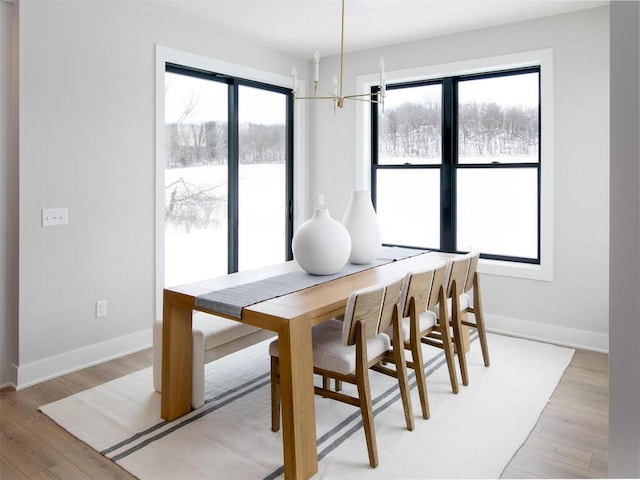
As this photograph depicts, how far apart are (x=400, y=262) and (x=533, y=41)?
83.3 inches

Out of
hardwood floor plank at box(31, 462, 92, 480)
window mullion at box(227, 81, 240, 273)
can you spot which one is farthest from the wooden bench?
window mullion at box(227, 81, 240, 273)

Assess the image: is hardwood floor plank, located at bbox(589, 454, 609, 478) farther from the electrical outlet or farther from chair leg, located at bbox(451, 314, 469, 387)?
the electrical outlet

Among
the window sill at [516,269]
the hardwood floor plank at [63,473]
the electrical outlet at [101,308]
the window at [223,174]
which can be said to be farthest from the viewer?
the window at [223,174]

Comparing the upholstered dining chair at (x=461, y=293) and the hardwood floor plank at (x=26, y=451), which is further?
the upholstered dining chair at (x=461, y=293)

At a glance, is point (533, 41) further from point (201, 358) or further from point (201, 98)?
point (201, 358)

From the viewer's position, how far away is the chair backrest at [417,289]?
2492 millimetres

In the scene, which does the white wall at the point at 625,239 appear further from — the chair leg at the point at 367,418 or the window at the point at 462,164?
the window at the point at 462,164

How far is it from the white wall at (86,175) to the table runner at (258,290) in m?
1.39

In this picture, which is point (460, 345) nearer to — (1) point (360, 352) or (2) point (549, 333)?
(1) point (360, 352)

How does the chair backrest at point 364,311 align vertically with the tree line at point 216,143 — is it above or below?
below

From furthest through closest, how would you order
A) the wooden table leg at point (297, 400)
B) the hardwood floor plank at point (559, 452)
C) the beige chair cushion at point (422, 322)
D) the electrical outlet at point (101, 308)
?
1. the electrical outlet at point (101, 308)
2. the beige chair cushion at point (422, 322)
3. the hardwood floor plank at point (559, 452)
4. the wooden table leg at point (297, 400)

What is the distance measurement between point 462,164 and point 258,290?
8.70ft

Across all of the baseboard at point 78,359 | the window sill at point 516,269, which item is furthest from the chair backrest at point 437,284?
the baseboard at point 78,359

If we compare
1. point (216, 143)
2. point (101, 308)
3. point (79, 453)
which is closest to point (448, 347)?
point (79, 453)
